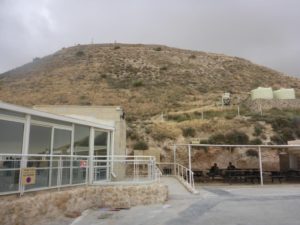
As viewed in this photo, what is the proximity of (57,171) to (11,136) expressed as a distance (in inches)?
74.9

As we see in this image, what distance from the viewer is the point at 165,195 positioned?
12.9m

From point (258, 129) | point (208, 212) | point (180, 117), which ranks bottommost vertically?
point (208, 212)

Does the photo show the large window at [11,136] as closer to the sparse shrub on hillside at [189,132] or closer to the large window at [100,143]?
the large window at [100,143]

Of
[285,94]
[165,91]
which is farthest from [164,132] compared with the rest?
[285,94]

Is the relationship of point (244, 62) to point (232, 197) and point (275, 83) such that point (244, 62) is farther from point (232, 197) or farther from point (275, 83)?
point (232, 197)

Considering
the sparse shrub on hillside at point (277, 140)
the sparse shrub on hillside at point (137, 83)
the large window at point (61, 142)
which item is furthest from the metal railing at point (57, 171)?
the sparse shrub on hillside at point (137, 83)

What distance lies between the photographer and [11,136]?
30.2ft

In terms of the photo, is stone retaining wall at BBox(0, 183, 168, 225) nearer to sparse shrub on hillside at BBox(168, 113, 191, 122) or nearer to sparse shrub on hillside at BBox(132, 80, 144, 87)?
sparse shrub on hillside at BBox(168, 113, 191, 122)

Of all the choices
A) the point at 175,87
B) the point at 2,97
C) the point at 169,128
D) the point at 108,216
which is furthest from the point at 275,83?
the point at 108,216

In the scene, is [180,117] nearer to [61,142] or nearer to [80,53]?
[61,142]

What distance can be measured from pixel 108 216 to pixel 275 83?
50774mm

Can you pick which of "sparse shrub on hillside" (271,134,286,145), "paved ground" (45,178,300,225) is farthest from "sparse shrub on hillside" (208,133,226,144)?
"paved ground" (45,178,300,225)

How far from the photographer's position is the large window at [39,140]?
10.0 metres

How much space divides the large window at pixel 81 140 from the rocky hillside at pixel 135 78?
22.6m
